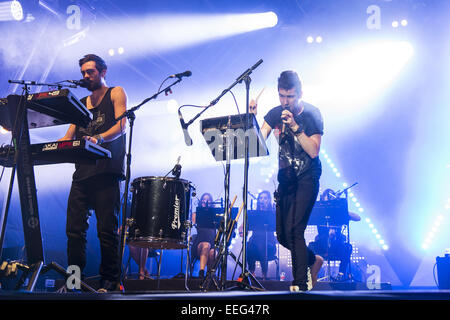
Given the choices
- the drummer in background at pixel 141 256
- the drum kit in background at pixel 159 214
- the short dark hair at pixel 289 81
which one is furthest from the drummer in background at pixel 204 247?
the short dark hair at pixel 289 81

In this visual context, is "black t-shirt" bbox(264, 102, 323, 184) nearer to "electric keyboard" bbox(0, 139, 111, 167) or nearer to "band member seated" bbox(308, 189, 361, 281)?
"electric keyboard" bbox(0, 139, 111, 167)

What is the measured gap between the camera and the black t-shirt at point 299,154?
11.1 feet

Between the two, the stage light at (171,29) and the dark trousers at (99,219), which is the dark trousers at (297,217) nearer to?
the dark trousers at (99,219)

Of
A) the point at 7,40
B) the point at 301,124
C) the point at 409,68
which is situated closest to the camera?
the point at 301,124

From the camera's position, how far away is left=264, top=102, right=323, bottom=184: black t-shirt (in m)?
3.38

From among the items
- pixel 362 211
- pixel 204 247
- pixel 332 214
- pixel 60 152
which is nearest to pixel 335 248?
pixel 332 214

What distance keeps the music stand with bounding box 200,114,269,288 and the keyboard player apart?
0.81 meters

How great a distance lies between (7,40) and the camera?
7.05 meters

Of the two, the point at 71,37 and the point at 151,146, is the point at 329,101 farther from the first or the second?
the point at 71,37

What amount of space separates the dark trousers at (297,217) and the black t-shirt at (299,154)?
0.20ft

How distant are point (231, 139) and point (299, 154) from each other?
59cm
